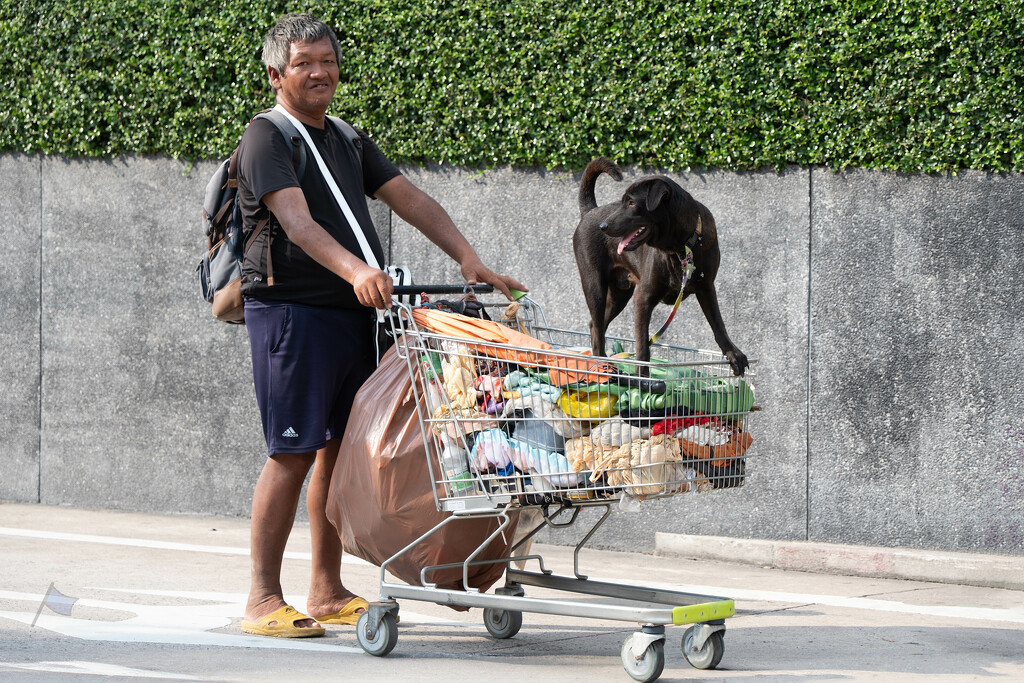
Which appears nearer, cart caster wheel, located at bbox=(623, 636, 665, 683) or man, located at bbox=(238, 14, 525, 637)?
cart caster wheel, located at bbox=(623, 636, 665, 683)

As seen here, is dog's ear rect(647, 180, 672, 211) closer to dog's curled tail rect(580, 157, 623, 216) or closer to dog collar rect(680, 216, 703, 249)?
dog collar rect(680, 216, 703, 249)

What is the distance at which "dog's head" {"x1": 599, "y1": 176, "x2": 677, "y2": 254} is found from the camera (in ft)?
12.5

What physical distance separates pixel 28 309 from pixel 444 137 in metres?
2.97

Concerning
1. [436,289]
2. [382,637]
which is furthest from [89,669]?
[436,289]

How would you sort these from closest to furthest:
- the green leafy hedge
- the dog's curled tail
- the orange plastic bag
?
1. the orange plastic bag
2. the dog's curled tail
3. the green leafy hedge

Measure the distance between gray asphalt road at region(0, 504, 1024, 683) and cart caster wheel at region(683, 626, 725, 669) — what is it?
0.03 metres

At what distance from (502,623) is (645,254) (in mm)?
1450

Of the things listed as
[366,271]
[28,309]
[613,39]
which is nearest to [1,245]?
[28,309]

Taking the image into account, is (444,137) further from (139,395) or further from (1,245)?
(1,245)

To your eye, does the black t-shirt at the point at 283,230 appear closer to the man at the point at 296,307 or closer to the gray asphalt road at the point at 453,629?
the man at the point at 296,307

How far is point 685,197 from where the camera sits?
388 centimetres

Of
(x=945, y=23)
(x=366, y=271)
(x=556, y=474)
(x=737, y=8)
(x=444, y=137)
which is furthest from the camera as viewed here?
(x=444, y=137)

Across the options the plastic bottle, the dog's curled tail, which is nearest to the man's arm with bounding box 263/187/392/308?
the plastic bottle

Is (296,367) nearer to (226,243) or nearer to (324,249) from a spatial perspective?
(324,249)
